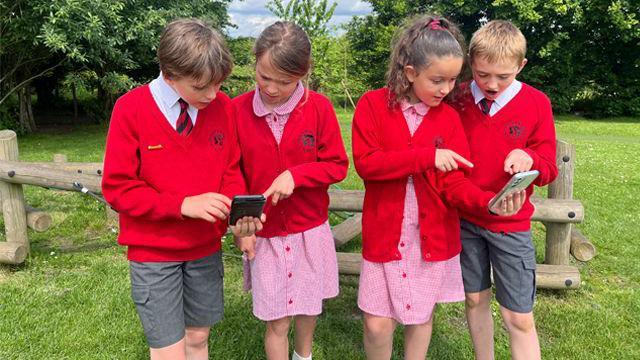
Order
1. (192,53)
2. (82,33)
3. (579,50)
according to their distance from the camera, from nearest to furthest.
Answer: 1. (192,53)
2. (82,33)
3. (579,50)

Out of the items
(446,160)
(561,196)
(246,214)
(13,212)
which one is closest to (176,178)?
(246,214)

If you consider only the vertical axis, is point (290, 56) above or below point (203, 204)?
above

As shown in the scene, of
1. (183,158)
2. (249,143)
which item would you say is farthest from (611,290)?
(183,158)

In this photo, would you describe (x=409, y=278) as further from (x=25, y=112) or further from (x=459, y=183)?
(x=25, y=112)

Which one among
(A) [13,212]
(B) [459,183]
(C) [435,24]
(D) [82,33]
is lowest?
(A) [13,212]

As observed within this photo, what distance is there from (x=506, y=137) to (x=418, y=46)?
1.87ft

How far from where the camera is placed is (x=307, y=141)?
233cm

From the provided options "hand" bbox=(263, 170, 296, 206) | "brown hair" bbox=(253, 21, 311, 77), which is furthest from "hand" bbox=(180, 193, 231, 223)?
"brown hair" bbox=(253, 21, 311, 77)

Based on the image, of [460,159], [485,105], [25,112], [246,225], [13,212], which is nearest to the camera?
[246,225]

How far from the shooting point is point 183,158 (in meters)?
2.08

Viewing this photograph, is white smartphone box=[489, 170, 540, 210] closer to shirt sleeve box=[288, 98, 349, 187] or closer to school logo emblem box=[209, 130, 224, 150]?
shirt sleeve box=[288, 98, 349, 187]

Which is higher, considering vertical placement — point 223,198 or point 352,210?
point 223,198

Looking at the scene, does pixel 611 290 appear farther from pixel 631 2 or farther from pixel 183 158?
pixel 631 2

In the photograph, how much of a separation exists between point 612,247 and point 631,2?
18.7m
